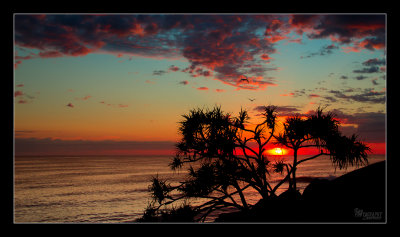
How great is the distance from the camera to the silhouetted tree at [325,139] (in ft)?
29.9

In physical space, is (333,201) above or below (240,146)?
below

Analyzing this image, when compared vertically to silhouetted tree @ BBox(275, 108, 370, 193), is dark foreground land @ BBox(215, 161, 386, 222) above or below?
below

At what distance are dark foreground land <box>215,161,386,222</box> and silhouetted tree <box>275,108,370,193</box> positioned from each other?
0.46 m

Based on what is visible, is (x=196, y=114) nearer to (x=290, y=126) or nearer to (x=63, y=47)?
(x=290, y=126)

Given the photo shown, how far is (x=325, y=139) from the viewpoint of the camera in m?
9.26

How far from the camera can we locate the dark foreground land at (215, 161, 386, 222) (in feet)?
26.6

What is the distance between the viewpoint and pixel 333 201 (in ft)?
27.8

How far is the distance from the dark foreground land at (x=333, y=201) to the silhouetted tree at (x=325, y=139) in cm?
46

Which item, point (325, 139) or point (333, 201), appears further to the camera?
point (325, 139)

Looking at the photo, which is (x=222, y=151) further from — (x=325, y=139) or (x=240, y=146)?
(x=325, y=139)

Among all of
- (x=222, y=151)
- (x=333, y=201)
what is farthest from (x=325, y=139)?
(x=222, y=151)

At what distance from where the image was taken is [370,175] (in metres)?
8.70

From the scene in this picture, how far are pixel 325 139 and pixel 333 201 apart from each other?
5.92 feet

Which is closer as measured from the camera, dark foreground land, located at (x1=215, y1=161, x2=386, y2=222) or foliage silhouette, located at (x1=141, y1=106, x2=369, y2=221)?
dark foreground land, located at (x1=215, y1=161, x2=386, y2=222)
